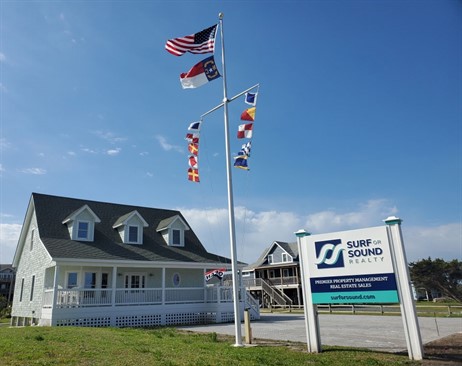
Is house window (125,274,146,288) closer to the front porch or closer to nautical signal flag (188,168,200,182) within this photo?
the front porch

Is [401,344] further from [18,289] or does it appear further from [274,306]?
[274,306]

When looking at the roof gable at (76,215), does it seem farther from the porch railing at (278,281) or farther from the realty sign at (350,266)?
the porch railing at (278,281)

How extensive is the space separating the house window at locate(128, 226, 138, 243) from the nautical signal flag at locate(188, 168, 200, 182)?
11877 mm

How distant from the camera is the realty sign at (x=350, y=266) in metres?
9.09

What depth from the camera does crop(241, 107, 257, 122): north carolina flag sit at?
13.7 m

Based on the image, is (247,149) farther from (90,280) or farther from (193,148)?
(90,280)

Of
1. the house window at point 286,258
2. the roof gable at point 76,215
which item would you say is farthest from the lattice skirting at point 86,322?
the house window at point 286,258

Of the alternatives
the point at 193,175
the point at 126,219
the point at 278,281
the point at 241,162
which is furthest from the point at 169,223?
the point at 278,281

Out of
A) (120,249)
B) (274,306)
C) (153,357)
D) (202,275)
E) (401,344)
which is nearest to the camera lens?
(153,357)

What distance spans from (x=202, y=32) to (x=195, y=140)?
4.06 meters

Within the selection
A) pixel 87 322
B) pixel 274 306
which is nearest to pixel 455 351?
pixel 87 322

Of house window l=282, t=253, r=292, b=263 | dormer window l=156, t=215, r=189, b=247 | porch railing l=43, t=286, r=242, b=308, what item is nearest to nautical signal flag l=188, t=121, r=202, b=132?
porch railing l=43, t=286, r=242, b=308

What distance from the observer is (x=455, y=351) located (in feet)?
31.0

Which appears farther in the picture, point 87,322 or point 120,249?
point 120,249
